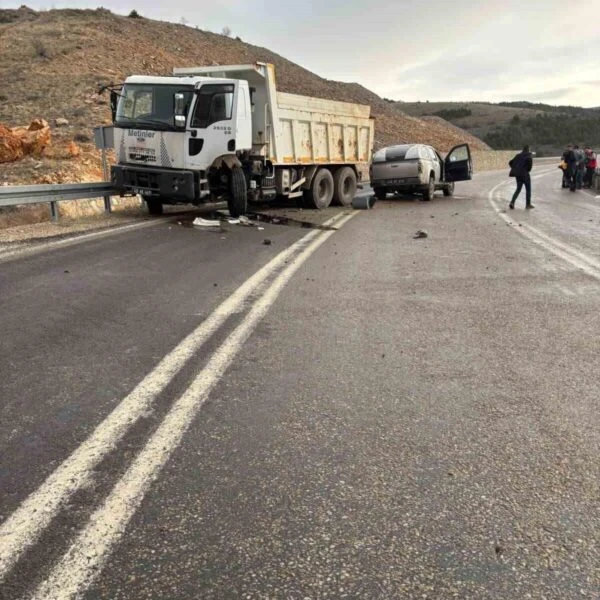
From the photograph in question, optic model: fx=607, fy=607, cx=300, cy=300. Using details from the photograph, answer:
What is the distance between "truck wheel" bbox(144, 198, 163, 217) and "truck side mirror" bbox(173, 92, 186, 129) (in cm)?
242

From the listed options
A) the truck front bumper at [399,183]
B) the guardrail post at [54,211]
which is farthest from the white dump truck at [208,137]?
the truck front bumper at [399,183]

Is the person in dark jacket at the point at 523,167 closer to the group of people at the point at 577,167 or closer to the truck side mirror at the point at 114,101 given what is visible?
the group of people at the point at 577,167

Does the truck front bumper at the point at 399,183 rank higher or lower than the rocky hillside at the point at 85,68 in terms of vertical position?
lower

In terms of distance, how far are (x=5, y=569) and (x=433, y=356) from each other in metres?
2.98

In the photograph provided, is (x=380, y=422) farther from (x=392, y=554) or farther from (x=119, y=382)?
(x=119, y=382)

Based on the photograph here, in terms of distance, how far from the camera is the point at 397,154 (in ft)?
61.4

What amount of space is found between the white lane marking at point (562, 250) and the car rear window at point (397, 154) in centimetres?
621

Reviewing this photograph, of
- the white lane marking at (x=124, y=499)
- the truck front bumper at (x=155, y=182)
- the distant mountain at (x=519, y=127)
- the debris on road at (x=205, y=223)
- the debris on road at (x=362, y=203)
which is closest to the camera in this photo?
the white lane marking at (x=124, y=499)

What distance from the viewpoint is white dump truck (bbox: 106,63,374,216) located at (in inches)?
451

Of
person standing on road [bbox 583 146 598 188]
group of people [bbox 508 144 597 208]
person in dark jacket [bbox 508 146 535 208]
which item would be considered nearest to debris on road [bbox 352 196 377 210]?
person in dark jacket [bbox 508 146 535 208]

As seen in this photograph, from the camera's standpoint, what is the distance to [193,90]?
11.4 meters

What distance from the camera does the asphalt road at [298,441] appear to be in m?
2.06

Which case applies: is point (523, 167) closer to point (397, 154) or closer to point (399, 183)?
point (399, 183)

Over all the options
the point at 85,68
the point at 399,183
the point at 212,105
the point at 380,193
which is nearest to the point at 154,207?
the point at 212,105
